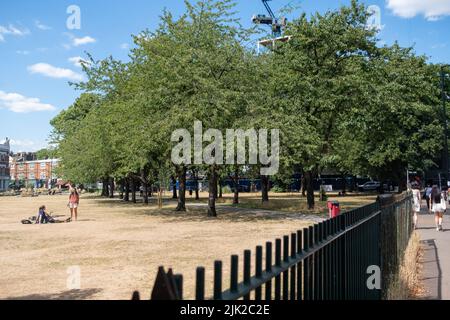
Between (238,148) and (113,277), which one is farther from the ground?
(238,148)

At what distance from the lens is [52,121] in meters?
82.3

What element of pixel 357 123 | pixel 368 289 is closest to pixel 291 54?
pixel 357 123

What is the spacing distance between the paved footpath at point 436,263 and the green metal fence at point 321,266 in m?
0.75

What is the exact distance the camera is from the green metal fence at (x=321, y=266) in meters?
2.22

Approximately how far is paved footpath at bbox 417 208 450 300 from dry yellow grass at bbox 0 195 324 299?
13.0ft

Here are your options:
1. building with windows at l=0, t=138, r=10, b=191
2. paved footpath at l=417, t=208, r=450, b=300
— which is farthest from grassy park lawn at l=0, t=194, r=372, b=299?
building with windows at l=0, t=138, r=10, b=191

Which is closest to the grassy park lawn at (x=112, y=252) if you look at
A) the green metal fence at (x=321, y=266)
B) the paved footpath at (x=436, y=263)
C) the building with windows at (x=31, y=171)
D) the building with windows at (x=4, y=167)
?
the green metal fence at (x=321, y=266)

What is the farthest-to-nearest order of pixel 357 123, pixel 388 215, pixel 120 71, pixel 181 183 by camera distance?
pixel 120 71 < pixel 181 183 < pixel 357 123 < pixel 388 215

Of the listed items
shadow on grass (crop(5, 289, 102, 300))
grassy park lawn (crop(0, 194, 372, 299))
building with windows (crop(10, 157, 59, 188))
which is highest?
building with windows (crop(10, 157, 59, 188))

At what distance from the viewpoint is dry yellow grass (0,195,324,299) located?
8.47 m

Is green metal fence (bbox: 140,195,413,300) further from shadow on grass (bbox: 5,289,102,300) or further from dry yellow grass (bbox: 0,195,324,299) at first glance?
shadow on grass (bbox: 5,289,102,300)

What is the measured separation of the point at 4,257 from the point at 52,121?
7527 cm

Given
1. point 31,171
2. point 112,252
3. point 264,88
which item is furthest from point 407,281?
point 31,171
